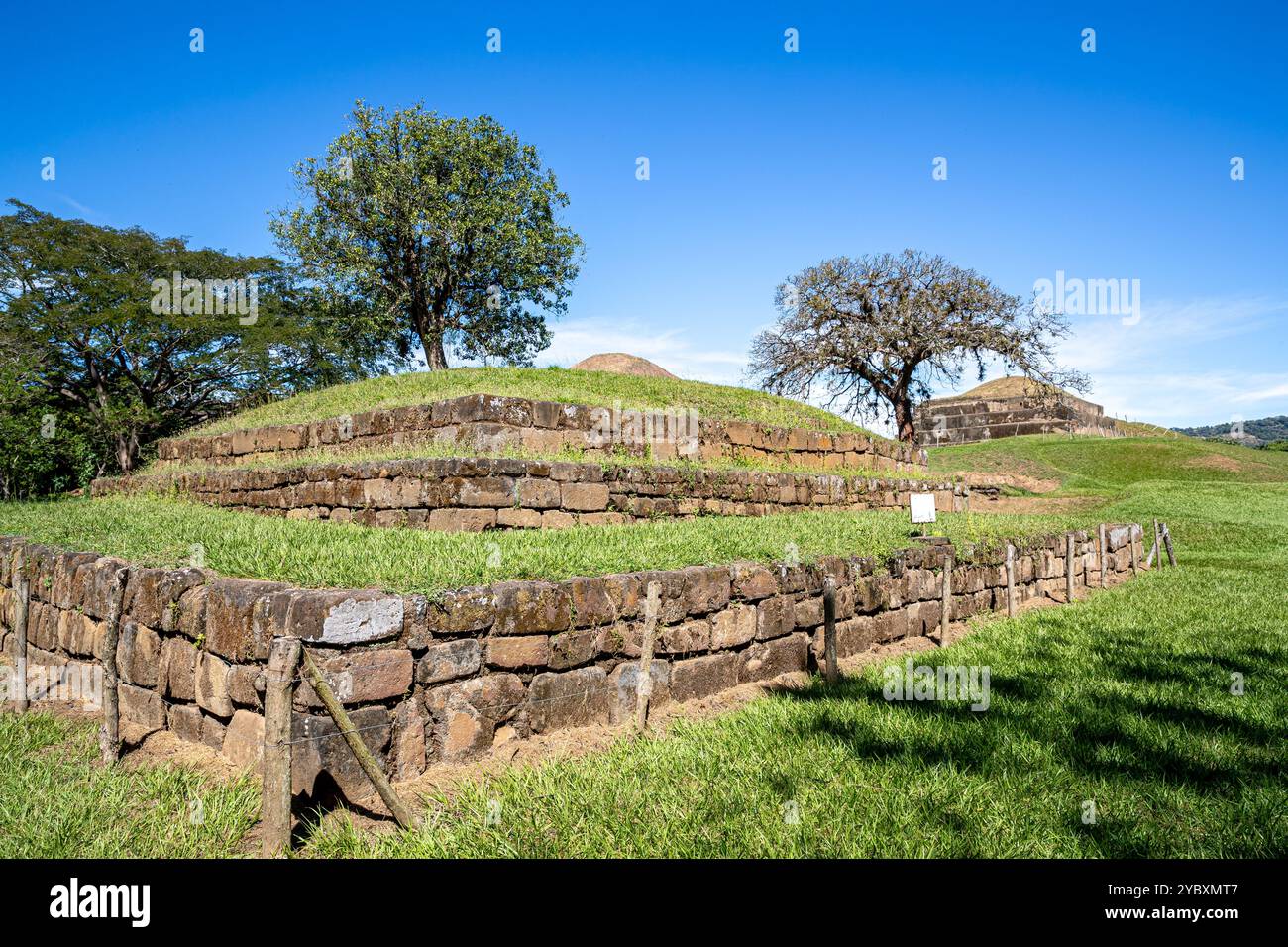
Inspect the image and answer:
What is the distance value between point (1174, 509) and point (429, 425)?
21107mm

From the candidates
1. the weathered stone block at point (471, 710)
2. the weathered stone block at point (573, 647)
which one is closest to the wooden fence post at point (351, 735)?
the weathered stone block at point (471, 710)

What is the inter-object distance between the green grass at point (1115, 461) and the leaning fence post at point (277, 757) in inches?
1011

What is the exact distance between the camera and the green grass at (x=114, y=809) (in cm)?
332

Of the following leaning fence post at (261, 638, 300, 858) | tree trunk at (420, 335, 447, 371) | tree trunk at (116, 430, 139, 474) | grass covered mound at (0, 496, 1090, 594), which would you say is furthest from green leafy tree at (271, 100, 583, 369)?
leaning fence post at (261, 638, 300, 858)

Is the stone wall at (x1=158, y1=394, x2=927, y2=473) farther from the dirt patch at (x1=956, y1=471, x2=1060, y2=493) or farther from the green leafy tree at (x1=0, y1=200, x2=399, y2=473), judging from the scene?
the dirt patch at (x1=956, y1=471, x2=1060, y2=493)

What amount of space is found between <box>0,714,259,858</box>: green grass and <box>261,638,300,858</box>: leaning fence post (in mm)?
254

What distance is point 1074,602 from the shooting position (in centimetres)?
1041

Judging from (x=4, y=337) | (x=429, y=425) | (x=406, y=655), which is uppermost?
(x=4, y=337)

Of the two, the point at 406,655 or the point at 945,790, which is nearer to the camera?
the point at 945,790

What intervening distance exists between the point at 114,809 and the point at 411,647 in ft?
5.32

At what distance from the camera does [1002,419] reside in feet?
119
